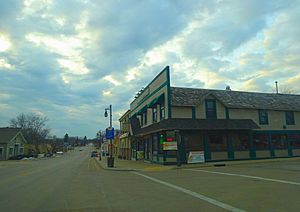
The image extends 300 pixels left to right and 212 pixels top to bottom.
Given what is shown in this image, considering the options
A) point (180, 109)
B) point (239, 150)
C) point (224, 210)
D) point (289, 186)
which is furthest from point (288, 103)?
point (224, 210)

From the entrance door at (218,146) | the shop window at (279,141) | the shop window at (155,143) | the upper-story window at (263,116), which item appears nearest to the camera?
the entrance door at (218,146)

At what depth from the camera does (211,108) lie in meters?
30.2

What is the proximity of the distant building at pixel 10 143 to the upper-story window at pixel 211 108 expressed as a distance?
51174 mm

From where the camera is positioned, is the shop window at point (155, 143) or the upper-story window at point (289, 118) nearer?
the shop window at point (155, 143)

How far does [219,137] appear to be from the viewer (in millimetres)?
29953

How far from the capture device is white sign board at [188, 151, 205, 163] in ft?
90.8

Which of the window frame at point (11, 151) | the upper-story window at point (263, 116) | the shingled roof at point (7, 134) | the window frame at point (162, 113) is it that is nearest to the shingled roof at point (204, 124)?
the window frame at point (162, 113)

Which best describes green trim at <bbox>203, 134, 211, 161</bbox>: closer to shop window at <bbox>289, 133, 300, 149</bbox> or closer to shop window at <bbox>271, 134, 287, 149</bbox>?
shop window at <bbox>271, 134, 287, 149</bbox>

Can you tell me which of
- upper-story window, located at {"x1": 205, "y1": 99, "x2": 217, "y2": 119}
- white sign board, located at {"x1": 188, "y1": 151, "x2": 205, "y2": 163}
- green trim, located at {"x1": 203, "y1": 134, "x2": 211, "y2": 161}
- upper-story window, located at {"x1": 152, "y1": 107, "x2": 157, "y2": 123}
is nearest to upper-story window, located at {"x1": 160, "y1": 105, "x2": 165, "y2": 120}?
upper-story window, located at {"x1": 152, "y1": 107, "x2": 157, "y2": 123}

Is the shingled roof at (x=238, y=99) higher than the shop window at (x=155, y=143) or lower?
higher

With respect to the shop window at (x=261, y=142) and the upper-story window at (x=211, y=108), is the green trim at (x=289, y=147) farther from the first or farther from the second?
the upper-story window at (x=211, y=108)

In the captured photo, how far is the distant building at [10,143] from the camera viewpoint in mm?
65062

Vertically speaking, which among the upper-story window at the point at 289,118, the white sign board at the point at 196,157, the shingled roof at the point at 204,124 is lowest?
the white sign board at the point at 196,157

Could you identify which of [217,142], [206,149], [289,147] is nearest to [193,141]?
[206,149]
